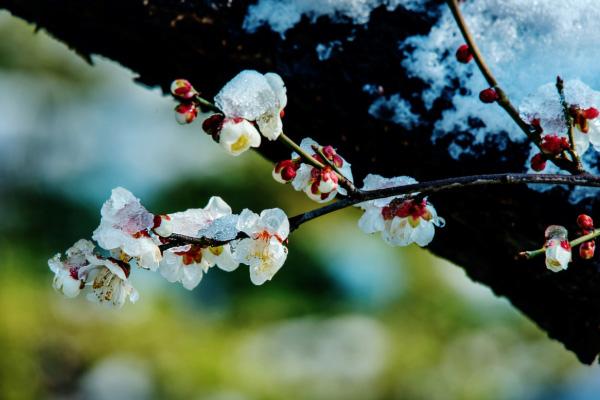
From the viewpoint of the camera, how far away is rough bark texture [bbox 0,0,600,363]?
3.61ft

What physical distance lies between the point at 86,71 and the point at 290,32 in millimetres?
5567

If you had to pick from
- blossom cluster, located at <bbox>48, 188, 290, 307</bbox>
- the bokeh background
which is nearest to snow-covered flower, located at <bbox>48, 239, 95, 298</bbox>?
blossom cluster, located at <bbox>48, 188, 290, 307</bbox>

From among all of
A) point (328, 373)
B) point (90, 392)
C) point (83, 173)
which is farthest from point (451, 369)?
point (83, 173)

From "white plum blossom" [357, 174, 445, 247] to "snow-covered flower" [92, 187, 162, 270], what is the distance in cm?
22

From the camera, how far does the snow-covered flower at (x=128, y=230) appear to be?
0.78 metres

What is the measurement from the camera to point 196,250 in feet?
2.84

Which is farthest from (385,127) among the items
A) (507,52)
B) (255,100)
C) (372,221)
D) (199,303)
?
(199,303)

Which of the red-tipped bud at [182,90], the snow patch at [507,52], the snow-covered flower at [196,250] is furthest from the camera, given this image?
Result: the snow patch at [507,52]

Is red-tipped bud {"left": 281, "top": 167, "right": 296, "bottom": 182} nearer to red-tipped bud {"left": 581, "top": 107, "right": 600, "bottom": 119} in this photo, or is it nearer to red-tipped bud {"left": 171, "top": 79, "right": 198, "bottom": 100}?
red-tipped bud {"left": 171, "top": 79, "right": 198, "bottom": 100}

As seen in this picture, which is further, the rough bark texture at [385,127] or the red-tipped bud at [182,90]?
the rough bark texture at [385,127]

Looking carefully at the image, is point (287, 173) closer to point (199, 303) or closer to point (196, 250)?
point (196, 250)

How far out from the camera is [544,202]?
107cm

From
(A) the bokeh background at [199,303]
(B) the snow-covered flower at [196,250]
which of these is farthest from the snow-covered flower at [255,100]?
(A) the bokeh background at [199,303]

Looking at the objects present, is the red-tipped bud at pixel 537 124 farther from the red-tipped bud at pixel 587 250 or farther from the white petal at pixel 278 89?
the white petal at pixel 278 89
